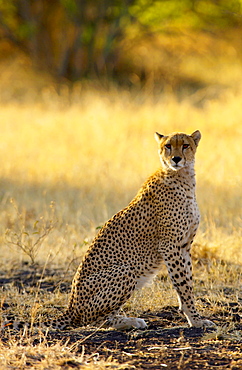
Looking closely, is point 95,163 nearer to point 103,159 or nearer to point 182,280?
point 103,159

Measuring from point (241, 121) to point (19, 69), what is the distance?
1151 centimetres

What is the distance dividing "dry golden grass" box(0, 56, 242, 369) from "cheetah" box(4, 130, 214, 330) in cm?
37

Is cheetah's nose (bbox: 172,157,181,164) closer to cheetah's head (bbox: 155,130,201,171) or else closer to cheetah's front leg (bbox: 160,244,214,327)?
cheetah's head (bbox: 155,130,201,171)

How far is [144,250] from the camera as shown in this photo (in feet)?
14.3

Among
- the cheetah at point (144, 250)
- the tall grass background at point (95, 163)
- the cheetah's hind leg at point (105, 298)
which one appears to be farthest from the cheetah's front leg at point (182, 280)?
the tall grass background at point (95, 163)

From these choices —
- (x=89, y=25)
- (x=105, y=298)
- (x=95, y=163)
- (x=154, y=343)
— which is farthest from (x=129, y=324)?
(x=89, y=25)

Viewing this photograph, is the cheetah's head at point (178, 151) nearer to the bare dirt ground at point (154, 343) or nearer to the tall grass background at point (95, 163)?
the bare dirt ground at point (154, 343)

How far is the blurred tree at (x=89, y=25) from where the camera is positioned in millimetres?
20547

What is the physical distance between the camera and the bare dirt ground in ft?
10.7

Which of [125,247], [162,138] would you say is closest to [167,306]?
[125,247]

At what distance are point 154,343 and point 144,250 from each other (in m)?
0.81

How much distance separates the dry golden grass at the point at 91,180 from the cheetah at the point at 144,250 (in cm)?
37

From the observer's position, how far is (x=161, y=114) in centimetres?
1359

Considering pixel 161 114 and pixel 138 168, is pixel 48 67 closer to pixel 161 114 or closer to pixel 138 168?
pixel 161 114
